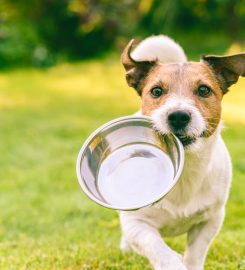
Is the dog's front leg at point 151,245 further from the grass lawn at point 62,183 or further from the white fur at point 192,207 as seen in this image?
the grass lawn at point 62,183

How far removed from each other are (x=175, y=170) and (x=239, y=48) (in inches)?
705

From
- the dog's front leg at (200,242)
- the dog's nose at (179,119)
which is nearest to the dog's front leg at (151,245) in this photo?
the dog's front leg at (200,242)

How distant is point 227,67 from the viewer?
16.8ft

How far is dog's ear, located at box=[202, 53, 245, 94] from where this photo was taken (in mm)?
5016

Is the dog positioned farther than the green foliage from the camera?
No

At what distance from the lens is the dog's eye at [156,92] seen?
479 cm

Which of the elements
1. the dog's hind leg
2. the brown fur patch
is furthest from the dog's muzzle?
the dog's hind leg

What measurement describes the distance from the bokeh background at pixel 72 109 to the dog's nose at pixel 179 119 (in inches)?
54.7

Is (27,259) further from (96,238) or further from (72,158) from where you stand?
(72,158)

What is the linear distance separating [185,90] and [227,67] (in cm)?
61

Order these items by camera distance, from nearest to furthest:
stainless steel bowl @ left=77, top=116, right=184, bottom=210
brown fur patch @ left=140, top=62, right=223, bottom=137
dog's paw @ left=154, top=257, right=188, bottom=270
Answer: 1. dog's paw @ left=154, top=257, right=188, bottom=270
2. stainless steel bowl @ left=77, top=116, right=184, bottom=210
3. brown fur patch @ left=140, top=62, right=223, bottom=137

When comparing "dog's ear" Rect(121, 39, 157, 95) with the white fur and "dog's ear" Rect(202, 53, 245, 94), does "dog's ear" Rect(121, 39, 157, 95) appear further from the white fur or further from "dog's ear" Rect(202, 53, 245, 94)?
the white fur

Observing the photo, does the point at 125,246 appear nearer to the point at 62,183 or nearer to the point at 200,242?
the point at 200,242

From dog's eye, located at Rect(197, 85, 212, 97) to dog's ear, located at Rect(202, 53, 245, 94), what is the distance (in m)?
0.35
